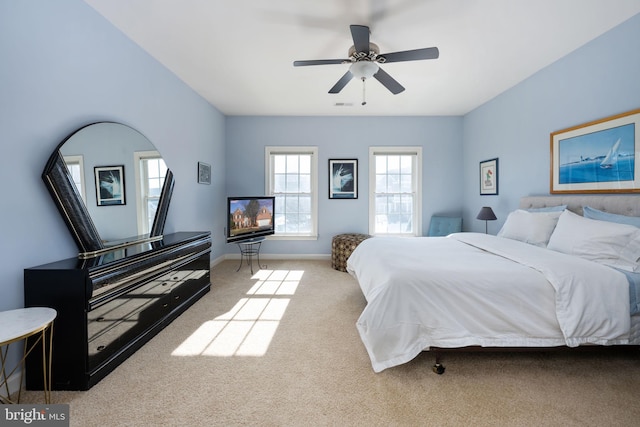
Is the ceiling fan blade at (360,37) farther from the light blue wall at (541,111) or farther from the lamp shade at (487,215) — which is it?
the lamp shade at (487,215)

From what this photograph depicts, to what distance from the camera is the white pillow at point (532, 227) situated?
2.71 metres

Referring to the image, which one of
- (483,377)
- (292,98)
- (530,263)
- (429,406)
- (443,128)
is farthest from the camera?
(443,128)

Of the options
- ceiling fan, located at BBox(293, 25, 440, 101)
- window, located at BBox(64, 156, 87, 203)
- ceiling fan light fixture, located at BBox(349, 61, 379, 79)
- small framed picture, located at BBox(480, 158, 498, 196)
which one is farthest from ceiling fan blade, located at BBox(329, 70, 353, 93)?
small framed picture, located at BBox(480, 158, 498, 196)

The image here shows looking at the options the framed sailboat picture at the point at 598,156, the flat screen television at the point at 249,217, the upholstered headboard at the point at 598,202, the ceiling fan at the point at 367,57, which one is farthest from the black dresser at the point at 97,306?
the framed sailboat picture at the point at 598,156

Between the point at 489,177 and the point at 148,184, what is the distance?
4.91m

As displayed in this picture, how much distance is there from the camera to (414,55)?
7.65 ft

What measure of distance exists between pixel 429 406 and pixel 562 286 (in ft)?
3.93

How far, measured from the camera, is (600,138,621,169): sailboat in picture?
2502mm

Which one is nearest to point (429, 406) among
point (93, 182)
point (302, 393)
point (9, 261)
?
point (302, 393)

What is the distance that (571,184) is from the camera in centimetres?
294

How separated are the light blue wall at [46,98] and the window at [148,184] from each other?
34 centimetres

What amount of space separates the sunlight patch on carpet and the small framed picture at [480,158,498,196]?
3.54m

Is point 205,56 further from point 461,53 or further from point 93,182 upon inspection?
point 461,53

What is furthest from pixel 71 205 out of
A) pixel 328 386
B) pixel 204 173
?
pixel 204 173
